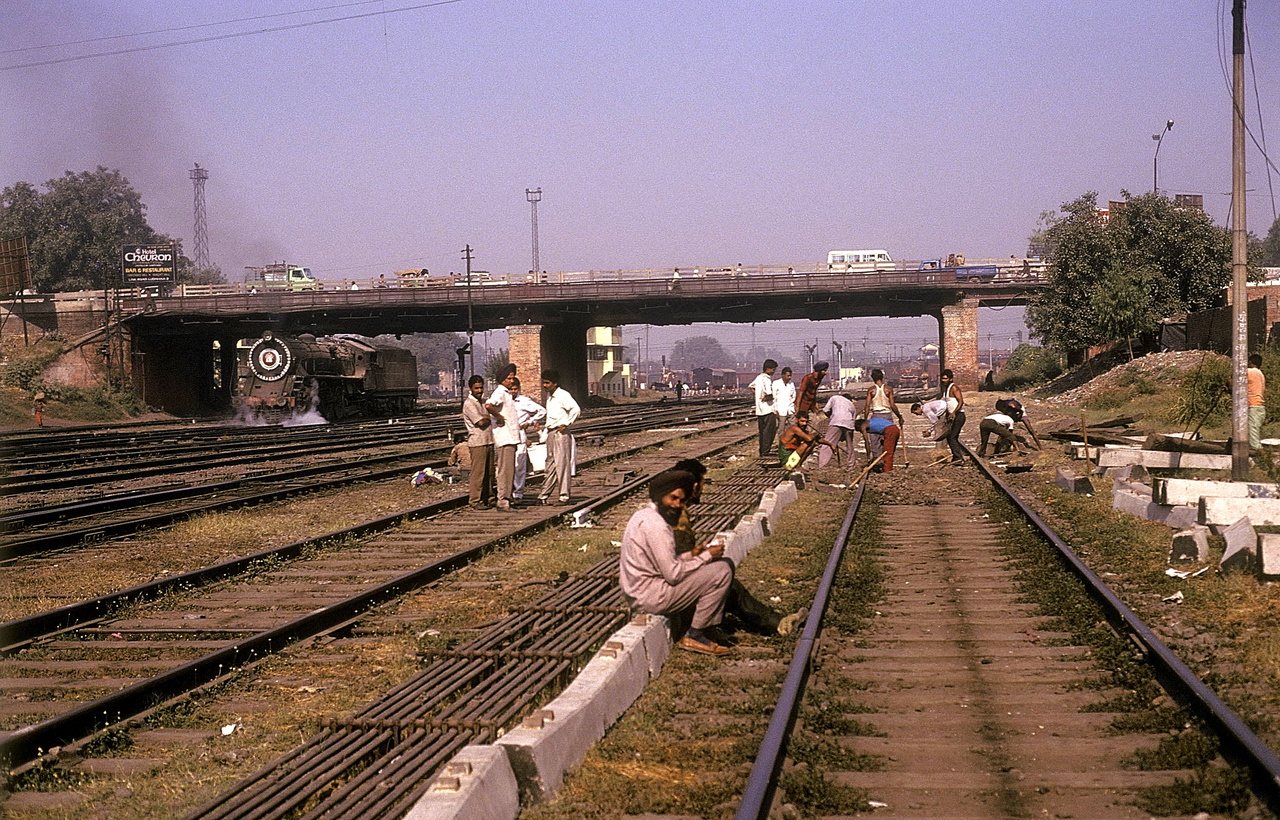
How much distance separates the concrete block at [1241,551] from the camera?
9609mm

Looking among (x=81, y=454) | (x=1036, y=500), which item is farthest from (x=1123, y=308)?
(x=81, y=454)

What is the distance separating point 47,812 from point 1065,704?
A: 202 inches

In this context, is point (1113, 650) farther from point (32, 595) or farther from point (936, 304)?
point (936, 304)

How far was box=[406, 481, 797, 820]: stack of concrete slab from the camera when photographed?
466cm

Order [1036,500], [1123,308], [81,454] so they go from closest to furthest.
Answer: [1036,500], [81,454], [1123,308]

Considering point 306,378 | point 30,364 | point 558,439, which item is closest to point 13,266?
point 30,364

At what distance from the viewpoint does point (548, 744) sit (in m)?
5.29

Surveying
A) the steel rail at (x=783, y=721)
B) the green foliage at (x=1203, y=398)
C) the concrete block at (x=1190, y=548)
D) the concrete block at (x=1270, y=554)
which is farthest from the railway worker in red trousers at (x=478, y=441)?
the green foliage at (x=1203, y=398)

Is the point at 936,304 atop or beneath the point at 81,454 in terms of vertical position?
atop

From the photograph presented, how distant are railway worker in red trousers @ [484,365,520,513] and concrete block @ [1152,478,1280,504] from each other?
7610 mm

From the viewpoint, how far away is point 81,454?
→ 1117 inches

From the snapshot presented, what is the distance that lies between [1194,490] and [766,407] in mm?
8999

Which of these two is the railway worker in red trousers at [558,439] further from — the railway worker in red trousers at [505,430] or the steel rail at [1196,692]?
the steel rail at [1196,692]

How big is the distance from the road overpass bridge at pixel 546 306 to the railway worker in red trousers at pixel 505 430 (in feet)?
138
